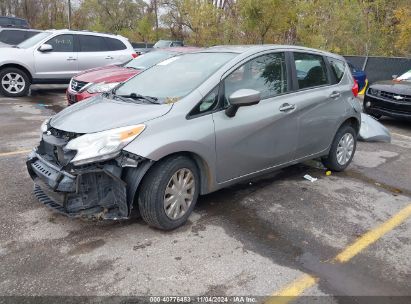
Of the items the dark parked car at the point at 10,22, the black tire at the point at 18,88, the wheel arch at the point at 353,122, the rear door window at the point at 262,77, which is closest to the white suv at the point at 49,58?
the black tire at the point at 18,88

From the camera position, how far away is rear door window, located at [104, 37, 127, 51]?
38.0 ft

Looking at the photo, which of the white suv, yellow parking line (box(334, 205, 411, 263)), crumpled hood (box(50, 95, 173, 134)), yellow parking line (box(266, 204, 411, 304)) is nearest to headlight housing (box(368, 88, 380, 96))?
yellow parking line (box(266, 204, 411, 304))

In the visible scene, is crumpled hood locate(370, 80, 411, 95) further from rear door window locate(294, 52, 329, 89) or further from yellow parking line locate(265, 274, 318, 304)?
yellow parking line locate(265, 274, 318, 304)

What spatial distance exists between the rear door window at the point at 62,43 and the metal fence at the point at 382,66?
11.5 meters

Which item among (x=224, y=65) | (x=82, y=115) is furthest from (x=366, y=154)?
(x=82, y=115)

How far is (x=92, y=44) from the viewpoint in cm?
1130

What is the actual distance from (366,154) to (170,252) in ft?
14.8

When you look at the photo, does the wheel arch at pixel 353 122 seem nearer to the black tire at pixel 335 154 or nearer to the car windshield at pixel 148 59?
the black tire at pixel 335 154

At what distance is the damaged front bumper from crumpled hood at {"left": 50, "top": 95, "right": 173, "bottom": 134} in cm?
37

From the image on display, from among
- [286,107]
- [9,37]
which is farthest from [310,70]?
[9,37]

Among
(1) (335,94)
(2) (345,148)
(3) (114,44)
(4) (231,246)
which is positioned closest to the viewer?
(4) (231,246)

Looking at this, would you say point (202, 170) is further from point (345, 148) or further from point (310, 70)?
point (345, 148)

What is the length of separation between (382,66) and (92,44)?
36.2 ft

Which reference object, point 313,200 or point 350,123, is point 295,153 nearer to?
point 313,200
